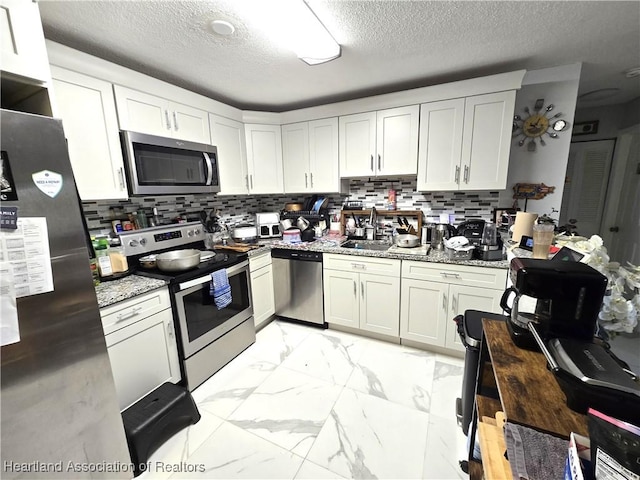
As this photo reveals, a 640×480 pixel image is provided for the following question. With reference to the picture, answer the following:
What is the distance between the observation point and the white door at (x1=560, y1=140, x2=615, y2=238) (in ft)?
10.1

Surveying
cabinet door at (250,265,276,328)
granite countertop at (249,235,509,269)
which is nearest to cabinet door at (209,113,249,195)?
granite countertop at (249,235,509,269)

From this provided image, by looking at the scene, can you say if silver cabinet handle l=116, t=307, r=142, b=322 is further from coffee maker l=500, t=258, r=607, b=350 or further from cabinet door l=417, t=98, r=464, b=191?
cabinet door l=417, t=98, r=464, b=191

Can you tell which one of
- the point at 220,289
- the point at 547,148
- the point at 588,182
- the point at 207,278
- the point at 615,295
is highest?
the point at 547,148

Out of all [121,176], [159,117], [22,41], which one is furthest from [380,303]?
[22,41]

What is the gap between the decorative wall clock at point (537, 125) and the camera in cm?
213

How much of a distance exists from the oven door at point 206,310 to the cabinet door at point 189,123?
44.9 inches

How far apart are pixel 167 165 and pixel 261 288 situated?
1.34 metres

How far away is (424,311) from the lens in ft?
7.22

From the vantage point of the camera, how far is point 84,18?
53.8 inches

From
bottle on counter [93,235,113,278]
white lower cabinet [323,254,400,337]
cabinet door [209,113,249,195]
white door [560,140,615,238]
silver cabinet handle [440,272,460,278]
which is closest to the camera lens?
bottle on counter [93,235,113,278]

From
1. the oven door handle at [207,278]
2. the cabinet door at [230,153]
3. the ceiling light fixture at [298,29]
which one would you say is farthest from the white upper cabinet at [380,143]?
the oven door handle at [207,278]

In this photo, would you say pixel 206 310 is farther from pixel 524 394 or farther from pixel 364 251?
pixel 524 394

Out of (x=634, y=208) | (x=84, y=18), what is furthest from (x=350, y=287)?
(x=634, y=208)

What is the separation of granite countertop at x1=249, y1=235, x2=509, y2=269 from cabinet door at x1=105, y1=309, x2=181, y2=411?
929 millimetres
